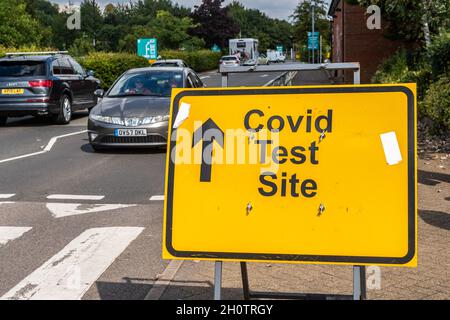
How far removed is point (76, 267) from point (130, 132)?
21.6 feet

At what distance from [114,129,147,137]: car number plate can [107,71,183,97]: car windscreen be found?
1271 mm

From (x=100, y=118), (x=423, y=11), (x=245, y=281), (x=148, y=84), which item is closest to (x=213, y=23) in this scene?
(x=423, y=11)

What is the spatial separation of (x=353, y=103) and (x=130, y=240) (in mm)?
3207

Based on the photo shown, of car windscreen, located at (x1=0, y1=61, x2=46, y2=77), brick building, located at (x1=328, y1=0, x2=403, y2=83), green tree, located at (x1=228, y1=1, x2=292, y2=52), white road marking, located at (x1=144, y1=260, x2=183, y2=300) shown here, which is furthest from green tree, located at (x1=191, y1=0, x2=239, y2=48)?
white road marking, located at (x1=144, y1=260, x2=183, y2=300)

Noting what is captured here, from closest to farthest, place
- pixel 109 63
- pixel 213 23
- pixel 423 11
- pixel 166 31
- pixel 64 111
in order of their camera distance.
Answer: pixel 423 11, pixel 64 111, pixel 109 63, pixel 166 31, pixel 213 23

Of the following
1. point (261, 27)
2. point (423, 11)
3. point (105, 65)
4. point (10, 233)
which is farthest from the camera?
point (261, 27)

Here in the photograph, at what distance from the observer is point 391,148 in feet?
11.9

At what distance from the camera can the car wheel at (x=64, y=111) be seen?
18156 mm

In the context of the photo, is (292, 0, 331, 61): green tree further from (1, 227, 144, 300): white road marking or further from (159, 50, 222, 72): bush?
(1, 227, 144, 300): white road marking

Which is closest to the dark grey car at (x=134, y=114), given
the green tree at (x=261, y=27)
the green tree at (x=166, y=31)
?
the green tree at (x=166, y=31)

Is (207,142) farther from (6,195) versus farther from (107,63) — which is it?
(107,63)

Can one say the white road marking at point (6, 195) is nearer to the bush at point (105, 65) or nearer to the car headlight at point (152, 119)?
the car headlight at point (152, 119)

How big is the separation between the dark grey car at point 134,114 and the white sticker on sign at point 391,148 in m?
8.35

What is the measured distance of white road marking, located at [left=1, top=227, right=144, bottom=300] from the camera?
187 inches
